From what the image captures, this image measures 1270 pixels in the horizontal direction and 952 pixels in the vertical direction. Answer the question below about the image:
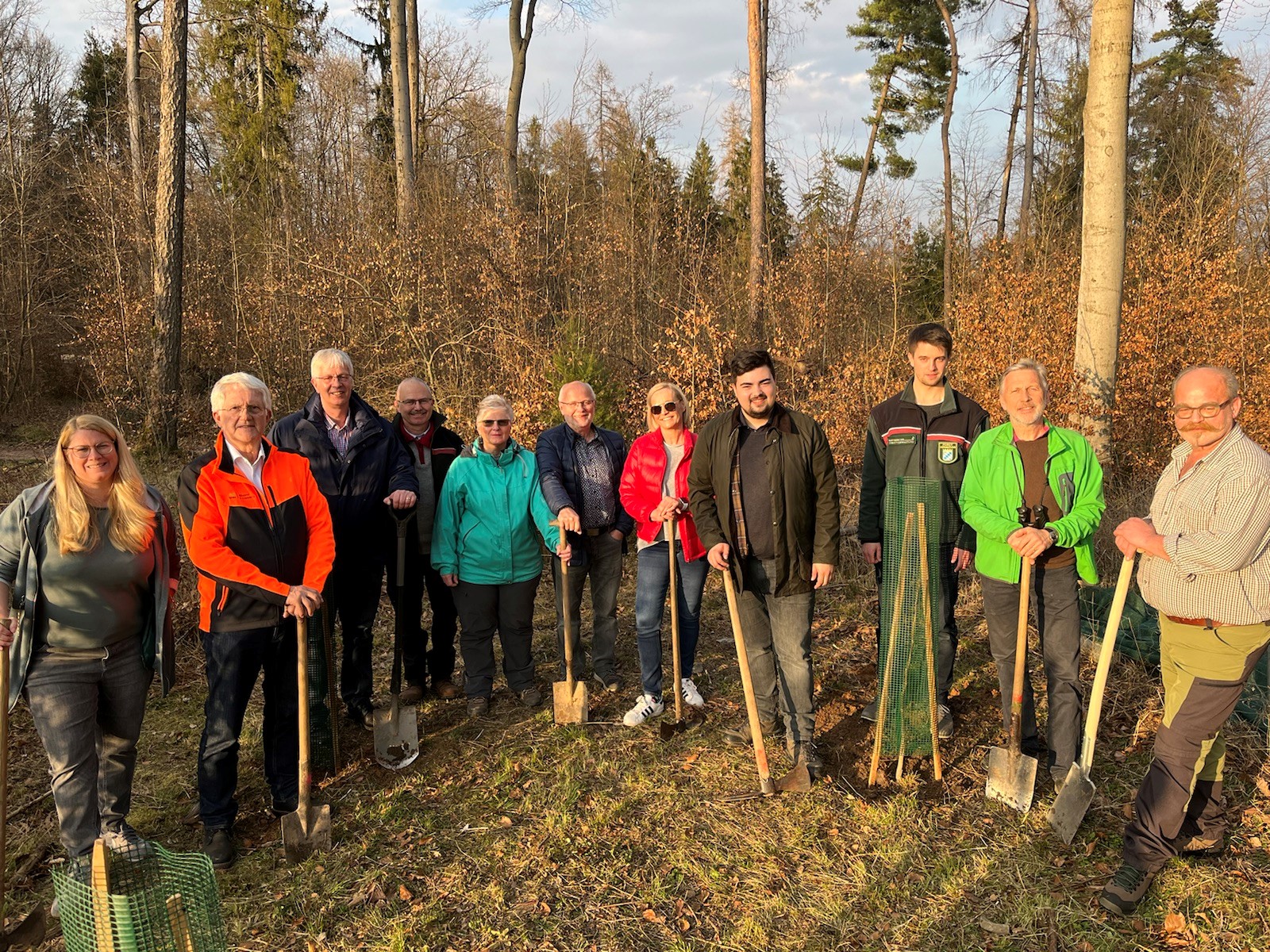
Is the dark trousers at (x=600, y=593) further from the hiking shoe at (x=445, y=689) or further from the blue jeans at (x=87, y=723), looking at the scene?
the blue jeans at (x=87, y=723)

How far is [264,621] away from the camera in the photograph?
3650mm

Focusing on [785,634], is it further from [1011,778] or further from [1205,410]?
[1205,410]

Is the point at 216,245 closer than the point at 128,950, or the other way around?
the point at 128,950

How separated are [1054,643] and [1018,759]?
61 centimetres

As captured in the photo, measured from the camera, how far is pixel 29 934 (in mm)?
3072

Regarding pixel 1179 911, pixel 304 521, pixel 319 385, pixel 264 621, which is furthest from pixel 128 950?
pixel 1179 911

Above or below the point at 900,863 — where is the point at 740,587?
above

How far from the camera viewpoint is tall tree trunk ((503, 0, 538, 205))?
13758 mm

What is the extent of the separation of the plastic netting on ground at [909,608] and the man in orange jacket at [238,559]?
9.60 ft

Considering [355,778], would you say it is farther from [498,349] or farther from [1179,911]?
[498,349]

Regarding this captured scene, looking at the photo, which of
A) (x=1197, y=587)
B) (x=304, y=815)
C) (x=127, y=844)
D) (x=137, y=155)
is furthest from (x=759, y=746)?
(x=137, y=155)

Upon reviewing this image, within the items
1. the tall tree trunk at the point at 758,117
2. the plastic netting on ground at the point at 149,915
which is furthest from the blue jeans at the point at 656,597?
the tall tree trunk at the point at 758,117

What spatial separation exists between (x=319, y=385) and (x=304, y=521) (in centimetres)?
100

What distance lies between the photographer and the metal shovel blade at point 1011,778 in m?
3.84
